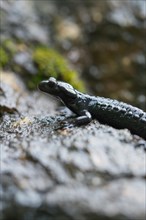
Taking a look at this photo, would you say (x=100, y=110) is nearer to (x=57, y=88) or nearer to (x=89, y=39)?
(x=57, y=88)

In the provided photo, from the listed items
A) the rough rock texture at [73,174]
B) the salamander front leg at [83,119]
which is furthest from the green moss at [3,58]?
the salamander front leg at [83,119]

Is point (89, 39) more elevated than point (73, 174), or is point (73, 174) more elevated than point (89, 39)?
point (89, 39)

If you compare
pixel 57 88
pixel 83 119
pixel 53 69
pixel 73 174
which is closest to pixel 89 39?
pixel 53 69

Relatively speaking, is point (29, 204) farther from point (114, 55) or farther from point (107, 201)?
point (114, 55)

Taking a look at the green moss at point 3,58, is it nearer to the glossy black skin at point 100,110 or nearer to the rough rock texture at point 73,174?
the glossy black skin at point 100,110

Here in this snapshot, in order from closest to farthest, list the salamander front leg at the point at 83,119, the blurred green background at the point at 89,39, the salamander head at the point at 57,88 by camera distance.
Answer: the salamander front leg at the point at 83,119, the salamander head at the point at 57,88, the blurred green background at the point at 89,39

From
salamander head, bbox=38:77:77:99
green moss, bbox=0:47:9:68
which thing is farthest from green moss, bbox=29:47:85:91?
salamander head, bbox=38:77:77:99

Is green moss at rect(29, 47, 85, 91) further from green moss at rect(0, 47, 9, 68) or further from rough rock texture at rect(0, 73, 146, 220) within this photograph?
rough rock texture at rect(0, 73, 146, 220)
